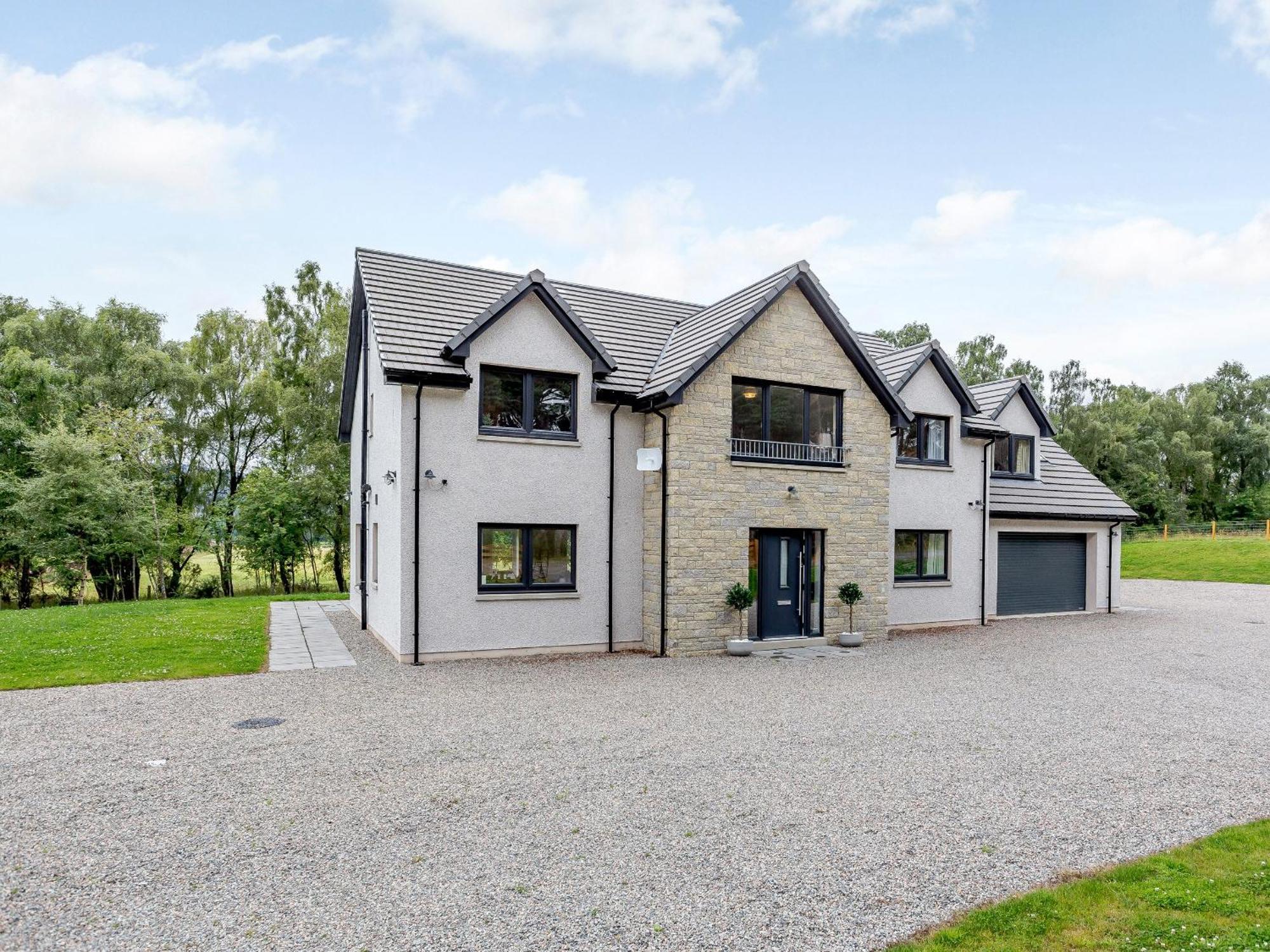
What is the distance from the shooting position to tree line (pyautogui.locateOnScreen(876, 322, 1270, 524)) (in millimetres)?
54719

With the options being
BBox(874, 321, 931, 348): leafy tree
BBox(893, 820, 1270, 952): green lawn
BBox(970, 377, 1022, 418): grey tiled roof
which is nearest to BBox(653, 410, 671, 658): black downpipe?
BBox(893, 820, 1270, 952): green lawn

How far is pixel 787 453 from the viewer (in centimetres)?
1475

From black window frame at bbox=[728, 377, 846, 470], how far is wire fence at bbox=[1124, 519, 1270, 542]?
3702cm

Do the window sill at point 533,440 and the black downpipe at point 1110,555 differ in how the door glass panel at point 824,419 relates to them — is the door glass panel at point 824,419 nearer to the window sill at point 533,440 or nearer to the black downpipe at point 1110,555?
the window sill at point 533,440

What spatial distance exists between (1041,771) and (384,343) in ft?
37.5

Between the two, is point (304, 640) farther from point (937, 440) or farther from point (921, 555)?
point (937, 440)

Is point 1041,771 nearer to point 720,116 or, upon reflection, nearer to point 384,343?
point 384,343

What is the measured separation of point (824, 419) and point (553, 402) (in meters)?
5.73

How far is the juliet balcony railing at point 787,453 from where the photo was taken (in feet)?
47.2

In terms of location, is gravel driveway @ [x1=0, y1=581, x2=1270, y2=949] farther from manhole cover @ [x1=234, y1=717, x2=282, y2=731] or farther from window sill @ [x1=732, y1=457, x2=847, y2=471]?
window sill @ [x1=732, y1=457, x2=847, y2=471]

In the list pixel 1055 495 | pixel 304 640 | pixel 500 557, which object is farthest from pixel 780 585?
pixel 1055 495

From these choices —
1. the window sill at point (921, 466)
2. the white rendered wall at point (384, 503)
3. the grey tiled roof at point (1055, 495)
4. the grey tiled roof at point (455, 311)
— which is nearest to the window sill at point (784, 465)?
the grey tiled roof at point (455, 311)

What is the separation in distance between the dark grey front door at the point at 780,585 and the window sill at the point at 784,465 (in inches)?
52.3

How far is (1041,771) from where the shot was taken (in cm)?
736
